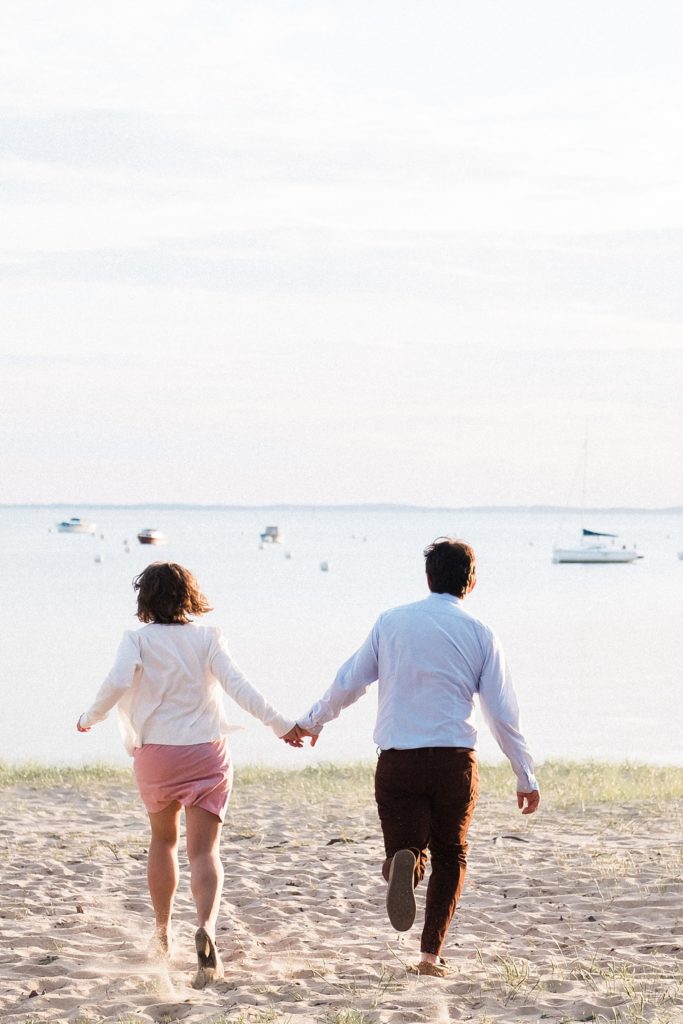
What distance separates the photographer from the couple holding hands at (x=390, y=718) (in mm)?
5348

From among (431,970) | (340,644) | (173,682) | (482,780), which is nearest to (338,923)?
(431,970)

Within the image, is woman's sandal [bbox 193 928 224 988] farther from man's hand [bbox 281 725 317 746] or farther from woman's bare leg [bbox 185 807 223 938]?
man's hand [bbox 281 725 317 746]

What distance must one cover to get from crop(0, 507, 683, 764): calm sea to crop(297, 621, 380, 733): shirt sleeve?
1112 centimetres

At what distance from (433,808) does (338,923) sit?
1.76 metres

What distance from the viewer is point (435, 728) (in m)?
5.33

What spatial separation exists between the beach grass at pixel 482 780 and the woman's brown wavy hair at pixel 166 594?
19.5ft

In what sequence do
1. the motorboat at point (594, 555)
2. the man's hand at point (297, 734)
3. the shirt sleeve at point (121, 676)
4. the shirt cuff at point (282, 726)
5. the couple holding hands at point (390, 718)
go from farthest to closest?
the motorboat at point (594, 555) < the man's hand at point (297, 734) < the shirt cuff at point (282, 726) < the shirt sleeve at point (121, 676) < the couple holding hands at point (390, 718)

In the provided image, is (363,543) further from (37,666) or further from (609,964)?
(609,964)

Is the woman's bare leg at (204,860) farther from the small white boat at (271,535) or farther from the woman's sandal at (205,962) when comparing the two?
the small white boat at (271,535)

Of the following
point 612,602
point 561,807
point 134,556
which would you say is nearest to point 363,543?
point 134,556

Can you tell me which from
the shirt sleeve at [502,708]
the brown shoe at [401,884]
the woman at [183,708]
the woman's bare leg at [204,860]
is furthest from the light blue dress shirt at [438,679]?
the woman's bare leg at [204,860]

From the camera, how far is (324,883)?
7.74 m

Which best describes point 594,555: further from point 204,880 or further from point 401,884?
point 401,884

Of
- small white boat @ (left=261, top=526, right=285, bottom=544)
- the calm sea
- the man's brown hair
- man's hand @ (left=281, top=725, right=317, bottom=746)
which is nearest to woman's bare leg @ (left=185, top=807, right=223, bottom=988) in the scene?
man's hand @ (left=281, top=725, right=317, bottom=746)
